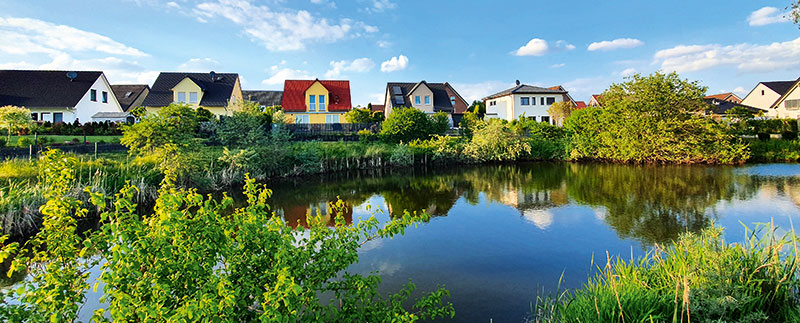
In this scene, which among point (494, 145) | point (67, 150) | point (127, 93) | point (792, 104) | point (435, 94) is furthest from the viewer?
point (435, 94)

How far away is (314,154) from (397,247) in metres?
13.9

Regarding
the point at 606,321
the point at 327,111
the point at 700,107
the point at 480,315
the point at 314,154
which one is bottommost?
the point at 480,315

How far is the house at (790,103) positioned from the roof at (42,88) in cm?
6797

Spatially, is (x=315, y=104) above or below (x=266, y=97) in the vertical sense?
below

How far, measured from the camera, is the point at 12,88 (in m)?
32.7

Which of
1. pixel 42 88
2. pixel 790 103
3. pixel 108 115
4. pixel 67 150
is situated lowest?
pixel 67 150

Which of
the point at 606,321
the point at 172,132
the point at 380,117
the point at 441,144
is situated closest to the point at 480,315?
the point at 606,321

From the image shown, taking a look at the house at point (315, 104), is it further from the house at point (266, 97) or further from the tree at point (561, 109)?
the tree at point (561, 109)

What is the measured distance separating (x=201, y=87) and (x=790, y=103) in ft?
201

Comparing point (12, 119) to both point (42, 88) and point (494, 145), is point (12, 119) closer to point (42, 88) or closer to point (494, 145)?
point (42, 88)

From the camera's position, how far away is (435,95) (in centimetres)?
4666

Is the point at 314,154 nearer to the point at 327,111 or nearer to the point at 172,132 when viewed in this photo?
the point at 172,132

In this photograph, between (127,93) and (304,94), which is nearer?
(304,94)

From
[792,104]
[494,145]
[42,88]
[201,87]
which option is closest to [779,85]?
[792,104]
